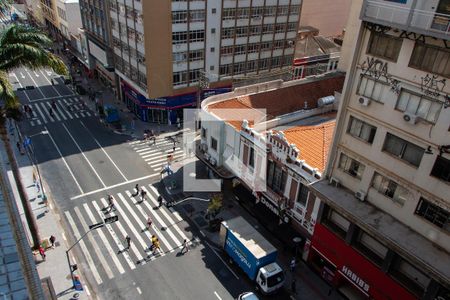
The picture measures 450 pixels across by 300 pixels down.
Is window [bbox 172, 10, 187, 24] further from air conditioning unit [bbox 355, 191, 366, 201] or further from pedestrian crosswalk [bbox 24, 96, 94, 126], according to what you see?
air conditioning unit [bbox 355, 191, 366, 201]

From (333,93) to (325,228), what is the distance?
25.0m

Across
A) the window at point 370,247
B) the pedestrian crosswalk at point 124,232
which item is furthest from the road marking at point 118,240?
the window at point 370,247

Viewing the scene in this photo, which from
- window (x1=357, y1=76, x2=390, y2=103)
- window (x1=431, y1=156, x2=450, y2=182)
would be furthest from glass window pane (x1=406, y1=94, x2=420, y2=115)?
window (x1=431, y1=156, x2=450, y2=182)

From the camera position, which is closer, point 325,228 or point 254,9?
point 325,228

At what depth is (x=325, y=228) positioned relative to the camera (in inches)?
1268

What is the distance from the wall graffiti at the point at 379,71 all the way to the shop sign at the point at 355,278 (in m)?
15.7

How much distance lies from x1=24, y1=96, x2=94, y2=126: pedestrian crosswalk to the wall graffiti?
168 ft

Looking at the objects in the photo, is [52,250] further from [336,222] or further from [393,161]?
[393,161]

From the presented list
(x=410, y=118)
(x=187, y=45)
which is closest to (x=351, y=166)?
(x=410, y=118)

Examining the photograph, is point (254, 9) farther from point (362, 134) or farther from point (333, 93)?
point (362, 134)

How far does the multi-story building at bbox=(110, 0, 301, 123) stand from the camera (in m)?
54.3

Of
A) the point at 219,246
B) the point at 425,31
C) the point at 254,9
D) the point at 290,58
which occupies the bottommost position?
the point at 219,246

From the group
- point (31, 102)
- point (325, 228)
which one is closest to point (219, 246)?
point (325, 228)

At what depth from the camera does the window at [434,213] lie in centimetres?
2422
